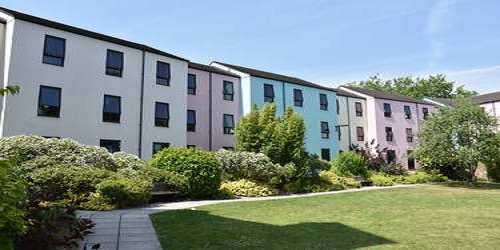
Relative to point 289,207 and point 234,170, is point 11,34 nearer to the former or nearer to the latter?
point 234,170

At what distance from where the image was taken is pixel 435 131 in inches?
988

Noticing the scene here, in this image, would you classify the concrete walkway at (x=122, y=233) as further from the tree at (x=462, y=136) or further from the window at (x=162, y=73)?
the tree at (x=462, y=136)

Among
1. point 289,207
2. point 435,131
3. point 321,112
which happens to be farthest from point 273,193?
point 321,112

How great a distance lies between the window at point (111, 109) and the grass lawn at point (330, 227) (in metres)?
11.0

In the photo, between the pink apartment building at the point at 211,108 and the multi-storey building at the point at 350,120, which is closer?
the pink apartment building at the point at 211,108

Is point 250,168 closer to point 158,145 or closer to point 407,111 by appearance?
point 158,145

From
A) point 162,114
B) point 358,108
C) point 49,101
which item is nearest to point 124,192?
point 49,101

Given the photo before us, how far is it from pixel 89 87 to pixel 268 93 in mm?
14683

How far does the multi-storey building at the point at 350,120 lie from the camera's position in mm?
36566

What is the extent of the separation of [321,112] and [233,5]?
22.4m

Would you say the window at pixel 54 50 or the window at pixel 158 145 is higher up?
the window at pixel 54 50

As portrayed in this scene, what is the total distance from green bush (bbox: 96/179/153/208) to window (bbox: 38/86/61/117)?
8802 millimetres

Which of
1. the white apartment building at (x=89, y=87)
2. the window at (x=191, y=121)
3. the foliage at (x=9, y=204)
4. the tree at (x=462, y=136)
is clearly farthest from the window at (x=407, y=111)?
the foliage at (x=9, y=204)

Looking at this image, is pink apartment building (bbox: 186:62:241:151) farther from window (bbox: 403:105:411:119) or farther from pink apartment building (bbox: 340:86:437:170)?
window (bbox: 403:105:411:119)
